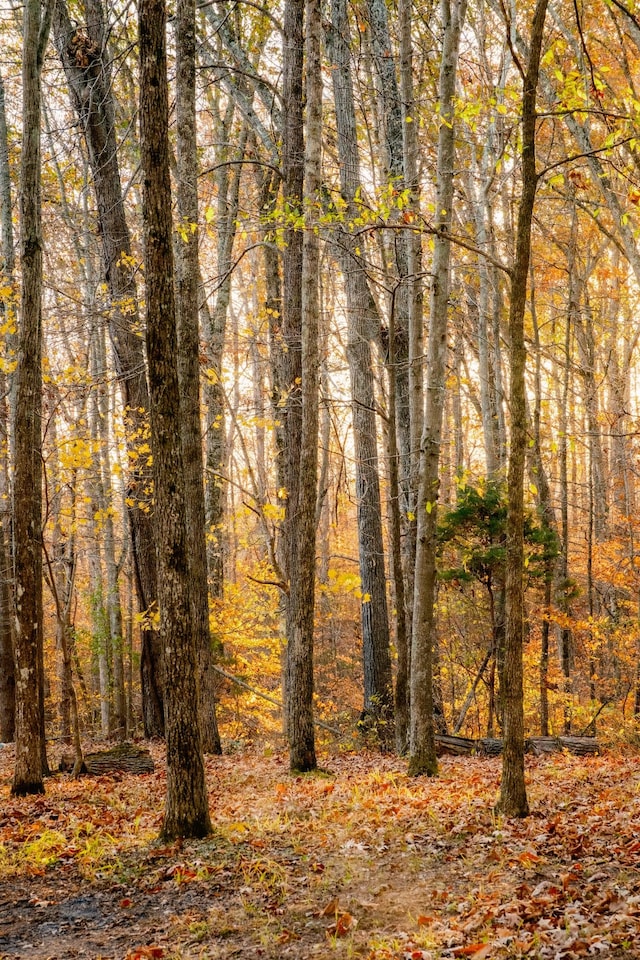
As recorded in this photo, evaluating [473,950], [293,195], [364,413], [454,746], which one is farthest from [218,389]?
[473,950]

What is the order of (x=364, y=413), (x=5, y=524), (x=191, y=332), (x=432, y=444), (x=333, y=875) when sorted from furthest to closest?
(x=5, y=524), (x=364, y=413), (x=191, y=332), (x=432, y=444), (x=333, y=875)

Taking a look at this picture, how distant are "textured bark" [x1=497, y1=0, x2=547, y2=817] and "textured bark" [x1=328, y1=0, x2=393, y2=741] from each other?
180 inches

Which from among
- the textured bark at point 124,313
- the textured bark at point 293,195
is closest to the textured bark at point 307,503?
the textured bark at point 293,195

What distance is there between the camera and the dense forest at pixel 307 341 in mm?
5605

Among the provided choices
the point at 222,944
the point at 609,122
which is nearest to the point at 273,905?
the point at 222,944

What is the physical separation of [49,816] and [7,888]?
141cm

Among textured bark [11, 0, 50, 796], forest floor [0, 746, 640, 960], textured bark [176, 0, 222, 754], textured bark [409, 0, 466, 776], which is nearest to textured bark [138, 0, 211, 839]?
forest floor [0, 746, 640, 960]

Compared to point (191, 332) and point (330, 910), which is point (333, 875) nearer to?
point (330, 910)

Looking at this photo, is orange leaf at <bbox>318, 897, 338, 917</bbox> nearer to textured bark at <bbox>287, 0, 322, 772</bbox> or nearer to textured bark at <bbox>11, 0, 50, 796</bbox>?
textured bark at <bbox>287, 0, 322, 772</bbox>

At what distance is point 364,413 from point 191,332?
356 cm

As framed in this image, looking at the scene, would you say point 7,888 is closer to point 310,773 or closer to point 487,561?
point 310,773

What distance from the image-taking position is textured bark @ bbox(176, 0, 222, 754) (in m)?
8.15

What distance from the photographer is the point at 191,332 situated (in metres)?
8.88

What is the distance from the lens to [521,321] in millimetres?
5672
